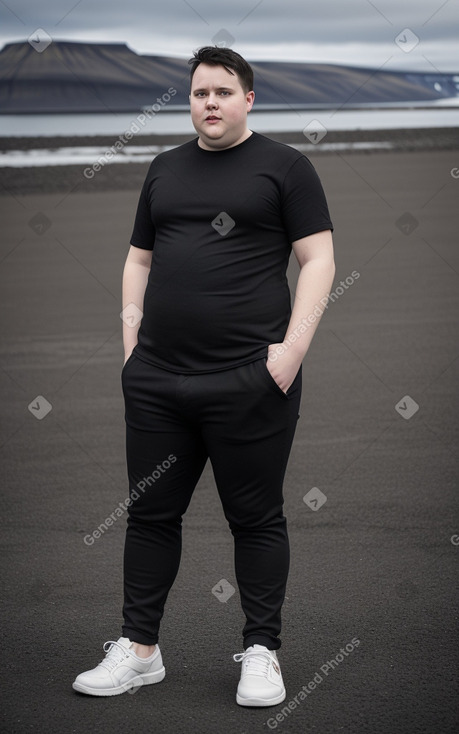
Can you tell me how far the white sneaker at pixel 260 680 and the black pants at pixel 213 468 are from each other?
0.04m

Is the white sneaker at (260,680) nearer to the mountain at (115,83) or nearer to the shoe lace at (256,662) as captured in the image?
the shoe lace at (256,662)

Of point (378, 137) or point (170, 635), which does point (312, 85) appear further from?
point (170, 635)

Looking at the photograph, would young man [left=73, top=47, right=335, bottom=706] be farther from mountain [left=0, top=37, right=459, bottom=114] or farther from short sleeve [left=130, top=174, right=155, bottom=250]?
mountain [left=0, top=37, right=459, bottom=114]

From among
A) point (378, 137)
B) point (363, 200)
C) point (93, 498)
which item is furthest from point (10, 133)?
point (93, 498)

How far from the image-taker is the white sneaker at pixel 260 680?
3.47 meters

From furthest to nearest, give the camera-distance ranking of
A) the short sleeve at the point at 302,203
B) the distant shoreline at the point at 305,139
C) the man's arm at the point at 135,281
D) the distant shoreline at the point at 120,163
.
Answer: the distant shoreline at the point at 305,139 → the distant shoreline at the point at 120,163 → the man's arm at the point at 135,281 → the short sleeve at the point at 302,203

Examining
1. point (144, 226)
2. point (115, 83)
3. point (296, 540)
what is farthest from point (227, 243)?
point (115, 83)

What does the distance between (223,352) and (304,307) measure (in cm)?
28

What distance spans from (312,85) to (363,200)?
80.1 meters

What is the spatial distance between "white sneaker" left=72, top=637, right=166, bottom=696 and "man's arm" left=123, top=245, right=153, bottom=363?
96cm

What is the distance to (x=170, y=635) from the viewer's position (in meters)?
4.02

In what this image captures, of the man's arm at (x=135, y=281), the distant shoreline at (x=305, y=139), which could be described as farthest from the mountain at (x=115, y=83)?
the man's arm at (x=135, y=281)

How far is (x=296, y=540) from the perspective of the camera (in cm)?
495

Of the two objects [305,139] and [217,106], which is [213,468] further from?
[305,139]
